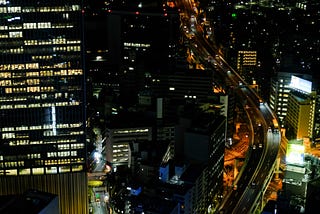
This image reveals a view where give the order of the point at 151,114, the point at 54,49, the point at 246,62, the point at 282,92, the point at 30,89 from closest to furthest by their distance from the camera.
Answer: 1. the point at 54,49
2. the point at 30,89
3. the point at 151,114
4. the point at 282,92
5. the point at 246,62

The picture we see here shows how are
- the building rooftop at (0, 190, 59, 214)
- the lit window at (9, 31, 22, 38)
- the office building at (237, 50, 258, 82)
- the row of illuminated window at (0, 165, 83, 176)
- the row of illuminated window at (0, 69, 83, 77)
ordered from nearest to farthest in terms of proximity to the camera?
1. the building rooftop at (0, 190, 59, 214)
2. the lit window at (9, 31, 22, 38)
3. the row of illuminated window at (0, 69, 83, 77)
4. the row of illuminated window at (0, 165, 83, 176)
5. the office building at (237, 50, 258, 82)

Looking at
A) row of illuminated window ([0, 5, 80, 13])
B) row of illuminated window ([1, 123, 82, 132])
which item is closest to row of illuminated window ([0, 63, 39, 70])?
Result: row of illuminated window ([0, 5, 80, 13])

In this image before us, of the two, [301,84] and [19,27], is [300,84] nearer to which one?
[301,84]

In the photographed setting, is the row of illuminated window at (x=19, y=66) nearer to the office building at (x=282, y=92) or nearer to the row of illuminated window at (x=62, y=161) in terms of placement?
the row of illuminated window at (x=62, y=161)

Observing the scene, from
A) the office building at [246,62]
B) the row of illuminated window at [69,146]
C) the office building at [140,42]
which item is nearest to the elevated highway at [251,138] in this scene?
the office building at [246,62]

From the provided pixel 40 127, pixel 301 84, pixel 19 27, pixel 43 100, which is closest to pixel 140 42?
pixel 301 84

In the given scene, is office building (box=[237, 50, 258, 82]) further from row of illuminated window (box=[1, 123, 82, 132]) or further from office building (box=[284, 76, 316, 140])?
row of illuminated window (box=[1, 123, 82, 132])

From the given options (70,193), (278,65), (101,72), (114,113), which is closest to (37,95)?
(70,193)

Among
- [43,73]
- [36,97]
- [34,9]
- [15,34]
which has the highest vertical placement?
[34,9]
